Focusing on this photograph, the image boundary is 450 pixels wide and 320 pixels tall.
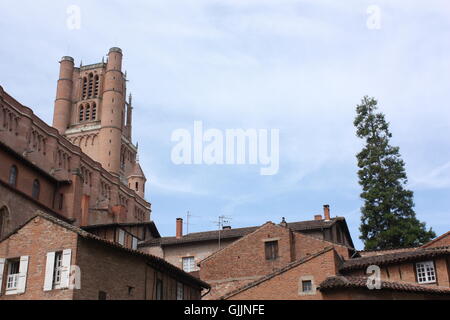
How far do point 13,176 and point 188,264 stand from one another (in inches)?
586

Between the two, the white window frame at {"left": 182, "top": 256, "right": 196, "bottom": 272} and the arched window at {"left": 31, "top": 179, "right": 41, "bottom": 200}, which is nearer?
the white window frame at {"left": 182, "top": 256, "right": 196, "bottom": 272}

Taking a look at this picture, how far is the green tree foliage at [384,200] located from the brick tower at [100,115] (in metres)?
44.4

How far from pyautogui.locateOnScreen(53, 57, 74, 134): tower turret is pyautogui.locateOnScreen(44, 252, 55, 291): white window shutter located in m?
70.8

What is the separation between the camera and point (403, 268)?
3144 cm

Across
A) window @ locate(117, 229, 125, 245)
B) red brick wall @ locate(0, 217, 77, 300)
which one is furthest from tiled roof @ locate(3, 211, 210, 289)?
window @ locate(117, 229, 125, 245)

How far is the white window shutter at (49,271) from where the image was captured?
83.6ft

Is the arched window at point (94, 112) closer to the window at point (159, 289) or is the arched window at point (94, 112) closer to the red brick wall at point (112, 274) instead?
the window at point (159, 289)

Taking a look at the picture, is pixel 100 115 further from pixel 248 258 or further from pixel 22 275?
pixel 22 275

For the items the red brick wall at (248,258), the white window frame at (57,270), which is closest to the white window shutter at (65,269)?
the white window frame at (57,270)

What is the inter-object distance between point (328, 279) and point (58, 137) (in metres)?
43.8

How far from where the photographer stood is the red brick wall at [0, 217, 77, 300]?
84.1 feet

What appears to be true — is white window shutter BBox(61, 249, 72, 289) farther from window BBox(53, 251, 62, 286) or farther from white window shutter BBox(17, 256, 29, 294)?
white window shutter BBox(17, 256, 29, 294)
